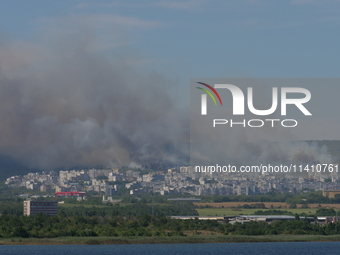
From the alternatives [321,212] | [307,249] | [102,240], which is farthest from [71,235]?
[321,212]

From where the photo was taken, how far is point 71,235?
103 metres

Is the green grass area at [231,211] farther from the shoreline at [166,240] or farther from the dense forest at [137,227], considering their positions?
the shoreline at [166,240]

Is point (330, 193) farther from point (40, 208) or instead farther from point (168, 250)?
point (168, 250)

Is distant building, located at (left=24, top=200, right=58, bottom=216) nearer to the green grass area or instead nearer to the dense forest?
the green grass area

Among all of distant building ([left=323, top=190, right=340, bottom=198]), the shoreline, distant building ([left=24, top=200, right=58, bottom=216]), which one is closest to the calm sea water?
the shoreline

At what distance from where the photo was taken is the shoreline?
317 feet

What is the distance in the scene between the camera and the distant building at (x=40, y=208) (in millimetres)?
160125

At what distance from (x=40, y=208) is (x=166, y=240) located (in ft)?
220

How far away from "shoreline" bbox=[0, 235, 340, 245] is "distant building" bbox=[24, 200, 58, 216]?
60.6 meters

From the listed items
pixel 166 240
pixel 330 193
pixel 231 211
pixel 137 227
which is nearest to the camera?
pixel 166 240

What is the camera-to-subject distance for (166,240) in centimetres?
10156

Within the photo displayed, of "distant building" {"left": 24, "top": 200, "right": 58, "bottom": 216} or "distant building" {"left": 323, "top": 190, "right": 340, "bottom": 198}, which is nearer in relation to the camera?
"distant building" {"left": 24, "top": 200, "right": 58, "bottom": 216}

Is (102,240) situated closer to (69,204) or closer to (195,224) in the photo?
(195,224)

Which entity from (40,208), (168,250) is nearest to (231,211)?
(40,208)
